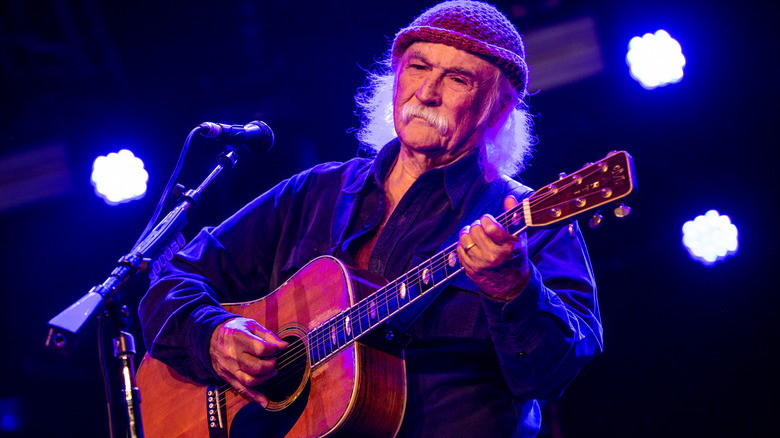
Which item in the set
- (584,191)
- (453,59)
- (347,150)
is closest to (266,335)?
(584,191)

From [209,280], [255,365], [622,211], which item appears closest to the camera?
[622,211]

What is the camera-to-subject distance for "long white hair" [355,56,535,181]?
3.02 metres

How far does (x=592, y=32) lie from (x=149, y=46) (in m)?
3.66

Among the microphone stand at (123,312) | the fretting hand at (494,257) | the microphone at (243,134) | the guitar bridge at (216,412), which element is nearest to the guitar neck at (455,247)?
the fretting hand at (494,257)

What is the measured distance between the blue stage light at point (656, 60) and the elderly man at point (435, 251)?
159 centimetres

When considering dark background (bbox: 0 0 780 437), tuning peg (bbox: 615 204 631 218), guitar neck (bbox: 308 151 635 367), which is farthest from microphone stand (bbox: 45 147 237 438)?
dark background (bbox: 0 0 780 437)

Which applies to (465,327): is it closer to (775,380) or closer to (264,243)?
(264,243)

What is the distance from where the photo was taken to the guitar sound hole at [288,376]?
97.4 inches

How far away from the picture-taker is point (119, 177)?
208 inches

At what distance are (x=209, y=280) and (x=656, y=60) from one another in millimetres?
3537

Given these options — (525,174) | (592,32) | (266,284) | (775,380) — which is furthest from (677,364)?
(266,284)

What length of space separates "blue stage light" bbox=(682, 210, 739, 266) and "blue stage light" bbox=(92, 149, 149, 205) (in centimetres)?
432

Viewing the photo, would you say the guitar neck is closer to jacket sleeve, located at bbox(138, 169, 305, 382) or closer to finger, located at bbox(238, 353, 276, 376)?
finger, located at bbox(238, 353, 276, 376)

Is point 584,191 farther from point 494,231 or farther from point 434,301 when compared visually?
point 434,301
